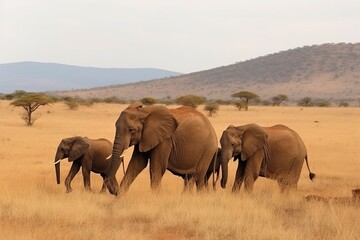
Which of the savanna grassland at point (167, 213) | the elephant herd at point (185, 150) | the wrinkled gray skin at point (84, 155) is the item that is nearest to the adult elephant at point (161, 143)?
the elephant herd at point (185, 150)

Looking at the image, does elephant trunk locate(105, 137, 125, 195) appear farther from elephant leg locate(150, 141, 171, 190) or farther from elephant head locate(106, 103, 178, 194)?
elephant leg locate(150, 141, 171, 190)

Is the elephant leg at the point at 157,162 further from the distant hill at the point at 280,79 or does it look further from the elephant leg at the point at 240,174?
the distant hill at the point at 280,79

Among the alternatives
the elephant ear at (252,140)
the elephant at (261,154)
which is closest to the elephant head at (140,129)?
the elephant at (261,154)

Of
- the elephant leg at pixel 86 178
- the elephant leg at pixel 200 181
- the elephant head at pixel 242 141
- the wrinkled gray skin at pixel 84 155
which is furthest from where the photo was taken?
the wrinkled gray skin at pixel 84 155

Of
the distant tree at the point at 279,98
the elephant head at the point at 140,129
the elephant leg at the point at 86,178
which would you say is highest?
the elephant head at the point at 140,129

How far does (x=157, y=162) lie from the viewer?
10.9 metres

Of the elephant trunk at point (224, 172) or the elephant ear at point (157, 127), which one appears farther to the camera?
the elephant trunk at point (224, 172)

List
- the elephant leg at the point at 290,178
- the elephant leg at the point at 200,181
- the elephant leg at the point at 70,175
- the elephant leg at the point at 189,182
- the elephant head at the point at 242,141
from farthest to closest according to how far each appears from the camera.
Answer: the elephant leg at the point at 290,178 < the elephant leg at the point at 70,175 < the elephant leg at the point at 200,181 < the elephant head at the point at 242,141 < the elephant leg at the point at 189,182

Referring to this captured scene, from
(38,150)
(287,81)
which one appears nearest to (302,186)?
(38,150)

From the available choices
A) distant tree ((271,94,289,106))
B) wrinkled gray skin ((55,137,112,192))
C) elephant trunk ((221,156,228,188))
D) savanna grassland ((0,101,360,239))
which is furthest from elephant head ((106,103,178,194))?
distant tree ((271,94,289,106))

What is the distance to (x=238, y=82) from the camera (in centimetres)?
13638

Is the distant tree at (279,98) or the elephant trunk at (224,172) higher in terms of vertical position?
the elephant trunk at (224,172)

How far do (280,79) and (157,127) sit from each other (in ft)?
409

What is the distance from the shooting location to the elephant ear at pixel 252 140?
39.0 feet
